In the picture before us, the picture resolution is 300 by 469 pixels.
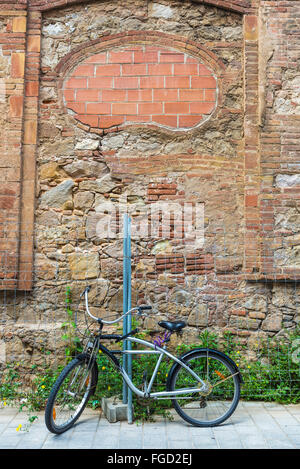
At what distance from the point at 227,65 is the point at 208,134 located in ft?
3.14

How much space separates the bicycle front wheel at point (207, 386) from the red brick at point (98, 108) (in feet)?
10.6

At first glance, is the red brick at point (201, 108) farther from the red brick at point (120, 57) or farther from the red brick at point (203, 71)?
the red brick at point (120, 57)

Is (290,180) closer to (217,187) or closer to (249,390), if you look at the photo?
(217,187)

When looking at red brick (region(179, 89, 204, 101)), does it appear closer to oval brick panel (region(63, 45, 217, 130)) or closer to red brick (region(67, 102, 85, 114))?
oval brick panel (region(63, 45, 217, 130))

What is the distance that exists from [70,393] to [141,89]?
3.76 meters

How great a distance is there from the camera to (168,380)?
168 inches

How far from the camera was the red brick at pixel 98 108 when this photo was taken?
19.0 ft

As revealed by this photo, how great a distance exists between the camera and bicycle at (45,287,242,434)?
4.06m

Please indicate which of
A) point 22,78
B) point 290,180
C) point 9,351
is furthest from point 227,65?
point 9,351

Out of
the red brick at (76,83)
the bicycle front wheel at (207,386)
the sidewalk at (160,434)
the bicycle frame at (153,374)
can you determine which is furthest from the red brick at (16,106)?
the bicycle front wheel at (207,386)

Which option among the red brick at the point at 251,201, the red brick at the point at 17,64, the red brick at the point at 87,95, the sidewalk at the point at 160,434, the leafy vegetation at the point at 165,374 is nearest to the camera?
the sidewalk at the point at 160,434

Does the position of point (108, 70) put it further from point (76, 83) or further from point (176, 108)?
point (176, 108)

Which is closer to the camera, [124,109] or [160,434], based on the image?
[160,434]

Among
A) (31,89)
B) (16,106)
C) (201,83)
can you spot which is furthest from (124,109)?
(16,106)
